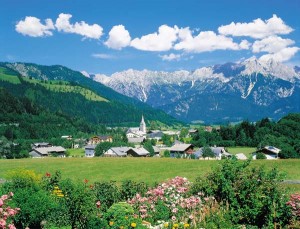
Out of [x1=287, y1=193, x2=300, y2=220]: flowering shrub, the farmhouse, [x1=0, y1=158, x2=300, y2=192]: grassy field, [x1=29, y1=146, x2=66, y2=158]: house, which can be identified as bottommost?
[x1=29, y1=146, x2=66, y2=158]: house

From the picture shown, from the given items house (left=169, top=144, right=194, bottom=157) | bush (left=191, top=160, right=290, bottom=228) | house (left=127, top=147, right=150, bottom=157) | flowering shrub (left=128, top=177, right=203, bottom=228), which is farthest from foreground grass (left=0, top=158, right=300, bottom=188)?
house (left=127, top=147, right=150, bottom=157)

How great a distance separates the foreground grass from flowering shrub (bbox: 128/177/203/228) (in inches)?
461

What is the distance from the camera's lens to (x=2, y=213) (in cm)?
1102

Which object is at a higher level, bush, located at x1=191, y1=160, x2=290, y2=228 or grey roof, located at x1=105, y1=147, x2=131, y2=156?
bush, located at x1=191, y1=160, x2=290, y2=228

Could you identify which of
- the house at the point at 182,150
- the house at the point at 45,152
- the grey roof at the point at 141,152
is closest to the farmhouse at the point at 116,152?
the grey roof at the point at 141,152

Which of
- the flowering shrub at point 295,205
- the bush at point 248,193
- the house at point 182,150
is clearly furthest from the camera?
the house at point 182,150

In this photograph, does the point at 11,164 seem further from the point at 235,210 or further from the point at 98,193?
the point at 235,210

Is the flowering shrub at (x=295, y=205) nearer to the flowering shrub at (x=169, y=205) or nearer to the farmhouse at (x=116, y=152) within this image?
the flowering shrub at (x=169, y=205)

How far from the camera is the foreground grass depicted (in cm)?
3178

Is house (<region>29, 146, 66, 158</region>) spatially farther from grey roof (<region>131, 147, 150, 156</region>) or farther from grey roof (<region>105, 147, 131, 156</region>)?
grey roof (<region>131, 147, 150, 156</region>)

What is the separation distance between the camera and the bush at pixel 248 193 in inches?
551

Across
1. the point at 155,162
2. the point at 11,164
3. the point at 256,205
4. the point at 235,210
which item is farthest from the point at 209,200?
the point at 11,164

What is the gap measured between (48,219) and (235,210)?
26.0 feet

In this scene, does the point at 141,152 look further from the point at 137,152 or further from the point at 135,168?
the point at 135,168
